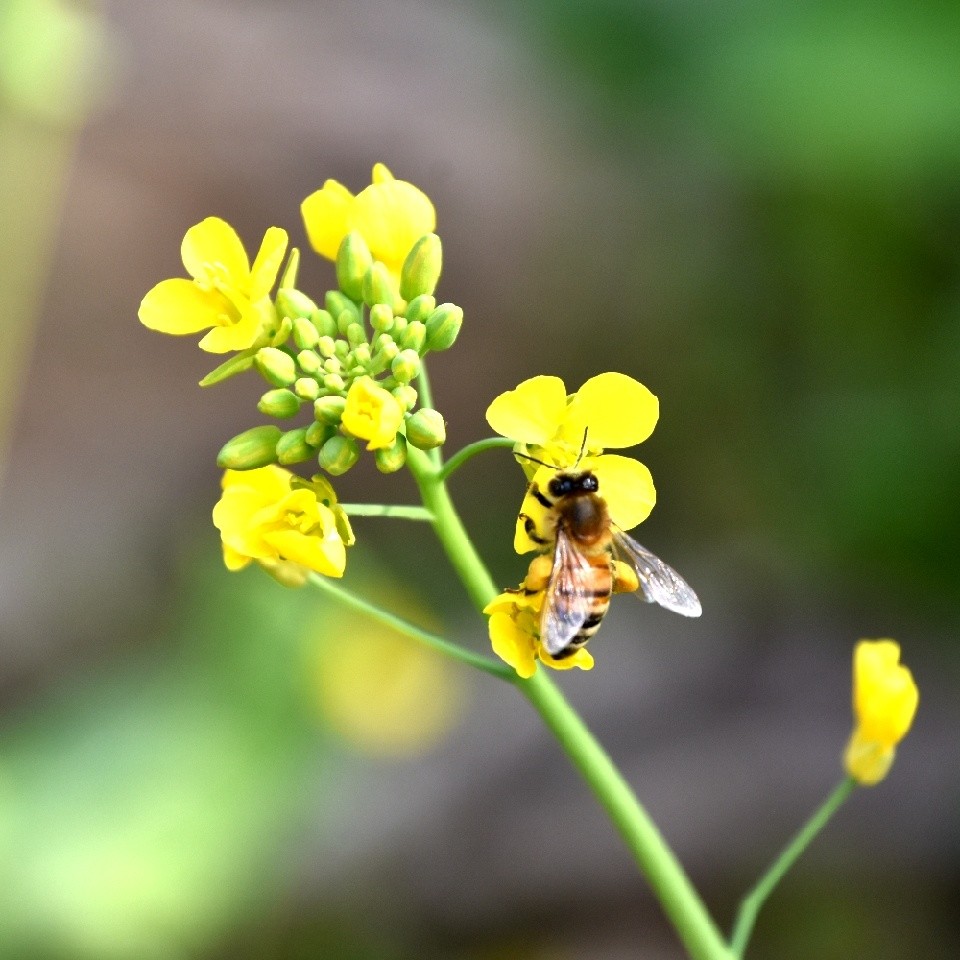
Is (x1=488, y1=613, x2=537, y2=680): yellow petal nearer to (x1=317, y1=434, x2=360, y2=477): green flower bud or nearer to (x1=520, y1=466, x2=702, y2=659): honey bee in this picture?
(x1=520, y1=466, x2=702, y2=659): honey bee

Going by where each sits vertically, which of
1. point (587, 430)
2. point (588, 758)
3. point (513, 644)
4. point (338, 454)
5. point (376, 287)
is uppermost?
point (376, 287)

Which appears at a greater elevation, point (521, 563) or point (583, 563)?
point (521, 563)

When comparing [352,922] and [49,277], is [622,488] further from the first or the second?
[49,277]

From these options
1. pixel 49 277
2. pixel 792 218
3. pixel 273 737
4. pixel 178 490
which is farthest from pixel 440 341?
pixel 49 277

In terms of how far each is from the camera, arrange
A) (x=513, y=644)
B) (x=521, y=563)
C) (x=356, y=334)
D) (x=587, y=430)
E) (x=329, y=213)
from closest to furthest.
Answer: (x=513, y=644) < (x=587, y=430) < (x=356, y=334) < (x=329, y=213) < (x=521, y=563)

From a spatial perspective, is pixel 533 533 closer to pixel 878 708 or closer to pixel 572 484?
pixel 572 484

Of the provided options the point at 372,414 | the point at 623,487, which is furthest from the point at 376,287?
the point at 623,487

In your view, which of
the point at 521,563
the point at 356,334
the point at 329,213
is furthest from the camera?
the point at 521,563
